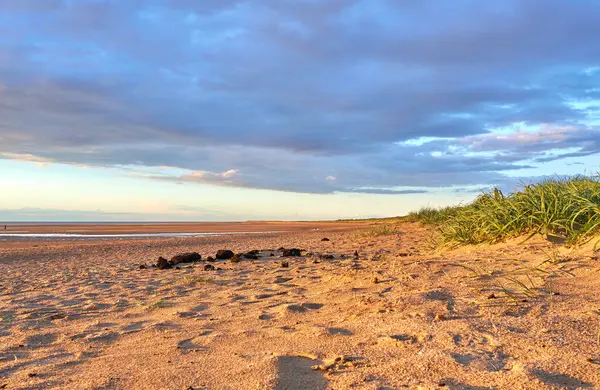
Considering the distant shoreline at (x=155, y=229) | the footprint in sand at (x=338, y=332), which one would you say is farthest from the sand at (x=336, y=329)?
the distant shoreline at (x=155, y=229)

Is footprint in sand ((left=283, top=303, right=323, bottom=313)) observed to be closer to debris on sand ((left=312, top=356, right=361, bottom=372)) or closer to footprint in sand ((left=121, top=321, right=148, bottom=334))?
footprint in sand ((left=121, top=321, right=148, bottom=334))

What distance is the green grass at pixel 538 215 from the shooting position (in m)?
5.64

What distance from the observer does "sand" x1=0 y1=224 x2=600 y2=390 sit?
2658 millimetres

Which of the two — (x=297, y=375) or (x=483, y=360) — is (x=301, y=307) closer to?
(x=297, y=375)

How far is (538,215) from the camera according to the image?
6.32 metres

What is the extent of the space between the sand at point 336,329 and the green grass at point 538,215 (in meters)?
0.34

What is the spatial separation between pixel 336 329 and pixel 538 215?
13.4 feet

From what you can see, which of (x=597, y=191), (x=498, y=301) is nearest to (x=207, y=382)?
(x=498, y=301)

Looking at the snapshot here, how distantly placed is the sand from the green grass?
337 millimetres

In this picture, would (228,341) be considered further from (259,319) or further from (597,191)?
(597,191)

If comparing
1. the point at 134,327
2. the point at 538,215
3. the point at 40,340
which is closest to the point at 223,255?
the point at 134,327

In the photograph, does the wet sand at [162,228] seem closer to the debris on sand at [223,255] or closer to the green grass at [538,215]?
the debris on sand at [223,255]

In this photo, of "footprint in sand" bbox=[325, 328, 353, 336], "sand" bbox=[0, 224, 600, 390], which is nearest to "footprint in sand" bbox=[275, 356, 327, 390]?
"sand" bbox=[0, 224, 600, 390]

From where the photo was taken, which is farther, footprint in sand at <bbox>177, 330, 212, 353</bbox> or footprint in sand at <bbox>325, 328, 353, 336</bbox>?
footprint in sand at <bbox>325, 328, 353, 336</bbox>
